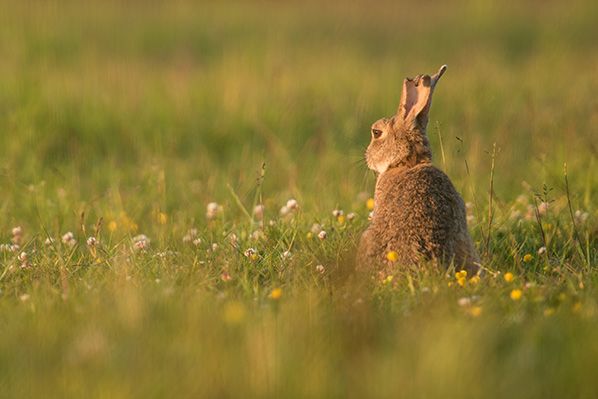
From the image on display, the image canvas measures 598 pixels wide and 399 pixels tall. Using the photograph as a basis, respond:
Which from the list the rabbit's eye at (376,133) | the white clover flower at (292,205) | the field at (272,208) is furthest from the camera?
the white clover flower at (292,205)

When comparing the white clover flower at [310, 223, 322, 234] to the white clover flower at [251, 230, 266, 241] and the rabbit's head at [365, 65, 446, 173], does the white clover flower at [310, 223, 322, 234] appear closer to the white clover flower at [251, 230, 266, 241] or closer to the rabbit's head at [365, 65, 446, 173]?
the white clover flower at [251, 230, 266, 241]

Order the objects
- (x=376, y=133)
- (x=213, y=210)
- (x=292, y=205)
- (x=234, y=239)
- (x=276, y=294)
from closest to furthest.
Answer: (x=276, y=294)
(x=234, y=239)
(x=376, y=133)
(x=292, y=205)
(x=213, y=210)

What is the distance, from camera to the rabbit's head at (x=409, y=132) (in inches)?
207

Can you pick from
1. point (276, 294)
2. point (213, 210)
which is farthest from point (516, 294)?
point (213, 210)

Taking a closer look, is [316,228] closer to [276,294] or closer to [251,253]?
[251,253]

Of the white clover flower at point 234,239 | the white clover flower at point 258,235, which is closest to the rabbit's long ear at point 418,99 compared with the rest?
the white clover flower at point 258,235

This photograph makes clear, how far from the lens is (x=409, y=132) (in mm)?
5293

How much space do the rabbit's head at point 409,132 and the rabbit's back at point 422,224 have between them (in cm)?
40

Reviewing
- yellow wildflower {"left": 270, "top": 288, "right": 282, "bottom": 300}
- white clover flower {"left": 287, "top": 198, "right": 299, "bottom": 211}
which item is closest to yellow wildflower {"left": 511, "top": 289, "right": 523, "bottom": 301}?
yellow wildflower {"left": 270, "top": 288, "right": 282, "bottom": 300}

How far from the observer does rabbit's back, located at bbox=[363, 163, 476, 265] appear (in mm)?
4602

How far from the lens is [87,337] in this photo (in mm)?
3523

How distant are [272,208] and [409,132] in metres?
1.58

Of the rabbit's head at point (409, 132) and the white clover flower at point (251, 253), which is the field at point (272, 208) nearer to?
the white clover flower at point (251, 253)

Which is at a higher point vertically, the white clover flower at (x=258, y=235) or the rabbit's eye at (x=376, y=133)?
the rabbit's eye at (x=376, y=133)
